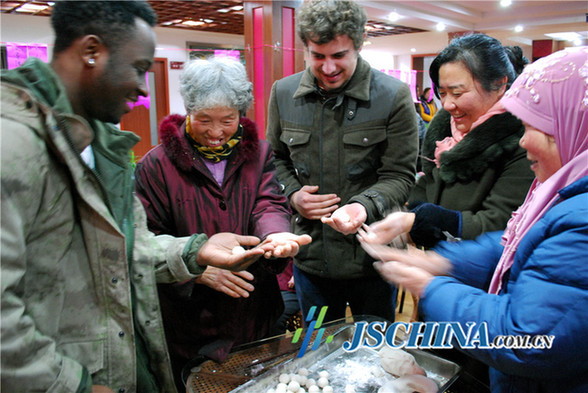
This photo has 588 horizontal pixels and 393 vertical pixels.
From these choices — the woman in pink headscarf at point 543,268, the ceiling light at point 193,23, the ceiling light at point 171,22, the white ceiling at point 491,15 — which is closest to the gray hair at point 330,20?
the woman in pink headscarf at point 543,268

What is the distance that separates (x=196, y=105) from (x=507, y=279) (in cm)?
122

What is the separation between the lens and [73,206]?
100cm

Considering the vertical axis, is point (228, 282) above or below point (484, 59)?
below

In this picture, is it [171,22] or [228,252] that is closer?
[228,252]

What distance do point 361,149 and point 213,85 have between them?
717mm

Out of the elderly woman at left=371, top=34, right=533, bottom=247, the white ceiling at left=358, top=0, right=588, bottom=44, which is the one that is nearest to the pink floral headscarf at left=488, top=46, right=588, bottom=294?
the elderly woman at left=371, top=34, right=533, bottom=247

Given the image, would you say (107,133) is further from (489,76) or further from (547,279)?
(489,76)

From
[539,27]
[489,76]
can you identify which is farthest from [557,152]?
[539,27]

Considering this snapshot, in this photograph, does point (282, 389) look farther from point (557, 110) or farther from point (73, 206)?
point (557, 110)

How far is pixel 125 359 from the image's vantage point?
110 centimetres

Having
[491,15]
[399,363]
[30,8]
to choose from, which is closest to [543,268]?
[399,363]

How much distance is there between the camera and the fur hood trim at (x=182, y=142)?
1635mm

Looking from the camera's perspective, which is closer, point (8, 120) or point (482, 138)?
point (8, 120)

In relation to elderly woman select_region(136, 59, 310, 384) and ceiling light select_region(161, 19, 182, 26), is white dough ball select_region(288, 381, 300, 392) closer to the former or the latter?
elderly woman select_region(136, 59, 310, 384)
